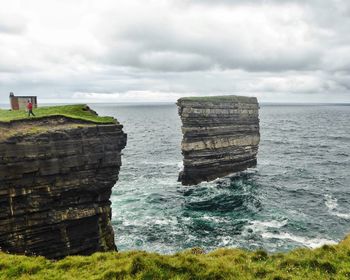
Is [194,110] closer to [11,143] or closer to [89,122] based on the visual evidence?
[89,122]

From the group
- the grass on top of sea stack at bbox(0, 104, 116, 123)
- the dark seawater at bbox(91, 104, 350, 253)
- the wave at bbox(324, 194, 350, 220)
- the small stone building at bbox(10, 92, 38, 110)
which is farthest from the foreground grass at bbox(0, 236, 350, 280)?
the wave at bbox(324, 194, 350, 220)

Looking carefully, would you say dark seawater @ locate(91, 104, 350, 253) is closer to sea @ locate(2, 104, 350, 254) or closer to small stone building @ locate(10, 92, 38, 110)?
sea @ locate(2, 104, 350, 254)

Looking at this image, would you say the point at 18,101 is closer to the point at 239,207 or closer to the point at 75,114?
the point at 75,114

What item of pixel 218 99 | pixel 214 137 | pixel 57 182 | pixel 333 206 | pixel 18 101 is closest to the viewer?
pixel 57 182

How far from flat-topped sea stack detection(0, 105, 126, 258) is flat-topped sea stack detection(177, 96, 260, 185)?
3134 cm

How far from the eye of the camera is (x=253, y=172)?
71.3 metres

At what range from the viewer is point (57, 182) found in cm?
2911

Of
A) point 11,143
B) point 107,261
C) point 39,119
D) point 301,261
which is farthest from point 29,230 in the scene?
point 301,261

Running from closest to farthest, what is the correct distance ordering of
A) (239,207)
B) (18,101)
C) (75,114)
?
1. (75,114)
2. (18,101)
3. (239,207)

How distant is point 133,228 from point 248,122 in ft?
132

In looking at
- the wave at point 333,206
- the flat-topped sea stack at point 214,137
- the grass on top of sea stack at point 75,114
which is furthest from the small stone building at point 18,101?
the wave at point 333,206

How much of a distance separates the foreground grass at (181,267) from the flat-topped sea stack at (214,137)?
1699 inches

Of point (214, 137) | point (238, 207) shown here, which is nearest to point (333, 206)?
point (238, 207)

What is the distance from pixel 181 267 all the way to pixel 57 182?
15766mm
